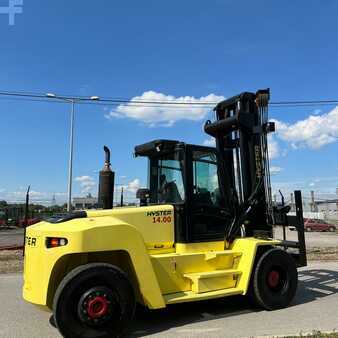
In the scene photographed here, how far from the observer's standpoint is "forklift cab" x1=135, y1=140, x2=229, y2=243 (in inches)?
298

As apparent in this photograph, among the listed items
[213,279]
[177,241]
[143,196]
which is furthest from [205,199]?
[213,279]

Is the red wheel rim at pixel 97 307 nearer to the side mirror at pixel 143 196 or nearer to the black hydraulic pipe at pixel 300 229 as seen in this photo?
the side mirror at pixel 143 196

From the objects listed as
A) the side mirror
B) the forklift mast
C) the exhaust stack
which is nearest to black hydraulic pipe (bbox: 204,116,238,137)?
the forklift mast

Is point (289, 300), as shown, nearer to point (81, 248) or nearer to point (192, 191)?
point (192, 191)

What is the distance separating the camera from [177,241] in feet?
24.7

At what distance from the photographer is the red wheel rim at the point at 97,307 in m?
6.09

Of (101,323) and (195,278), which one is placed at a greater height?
(195,278)

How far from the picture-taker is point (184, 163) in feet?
25.0

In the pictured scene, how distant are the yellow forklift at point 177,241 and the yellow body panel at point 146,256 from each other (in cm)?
1

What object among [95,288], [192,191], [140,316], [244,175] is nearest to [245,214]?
[244,175]

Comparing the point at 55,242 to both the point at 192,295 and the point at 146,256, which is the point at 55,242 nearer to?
the point at 146,256

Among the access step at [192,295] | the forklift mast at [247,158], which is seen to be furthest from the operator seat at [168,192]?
the access step at [192,295]

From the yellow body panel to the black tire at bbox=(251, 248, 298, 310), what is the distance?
0.20 meters

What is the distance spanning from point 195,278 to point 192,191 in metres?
1.38
